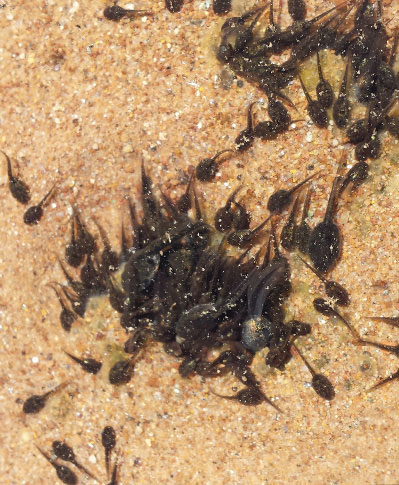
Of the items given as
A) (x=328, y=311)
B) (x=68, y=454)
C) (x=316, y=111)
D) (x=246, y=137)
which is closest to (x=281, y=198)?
(x=246, y=137)

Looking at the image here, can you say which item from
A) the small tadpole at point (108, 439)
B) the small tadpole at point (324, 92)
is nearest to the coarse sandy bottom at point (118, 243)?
the small tadpole at point (108, 439)

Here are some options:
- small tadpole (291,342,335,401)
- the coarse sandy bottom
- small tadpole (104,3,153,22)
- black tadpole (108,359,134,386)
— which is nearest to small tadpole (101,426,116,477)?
the coarse sandy bottom

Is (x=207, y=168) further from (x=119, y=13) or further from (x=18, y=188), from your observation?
(x=18, y=188)

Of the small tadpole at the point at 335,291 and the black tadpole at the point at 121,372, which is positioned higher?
the small tadpole at the point at 335,291

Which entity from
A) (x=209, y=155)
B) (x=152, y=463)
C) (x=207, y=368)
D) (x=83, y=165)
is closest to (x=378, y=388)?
(x=207, y=368)

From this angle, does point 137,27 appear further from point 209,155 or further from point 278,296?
point 278,296

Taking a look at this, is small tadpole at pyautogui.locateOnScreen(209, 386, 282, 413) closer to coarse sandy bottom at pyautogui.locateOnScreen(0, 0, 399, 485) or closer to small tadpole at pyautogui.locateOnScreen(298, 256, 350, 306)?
coarse sandy bottom at pyautogui.locateOnScreen(0, 0, 399, 485)

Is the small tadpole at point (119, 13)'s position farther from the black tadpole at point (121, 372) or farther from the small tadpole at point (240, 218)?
the black tadpole at point (121, 372)
